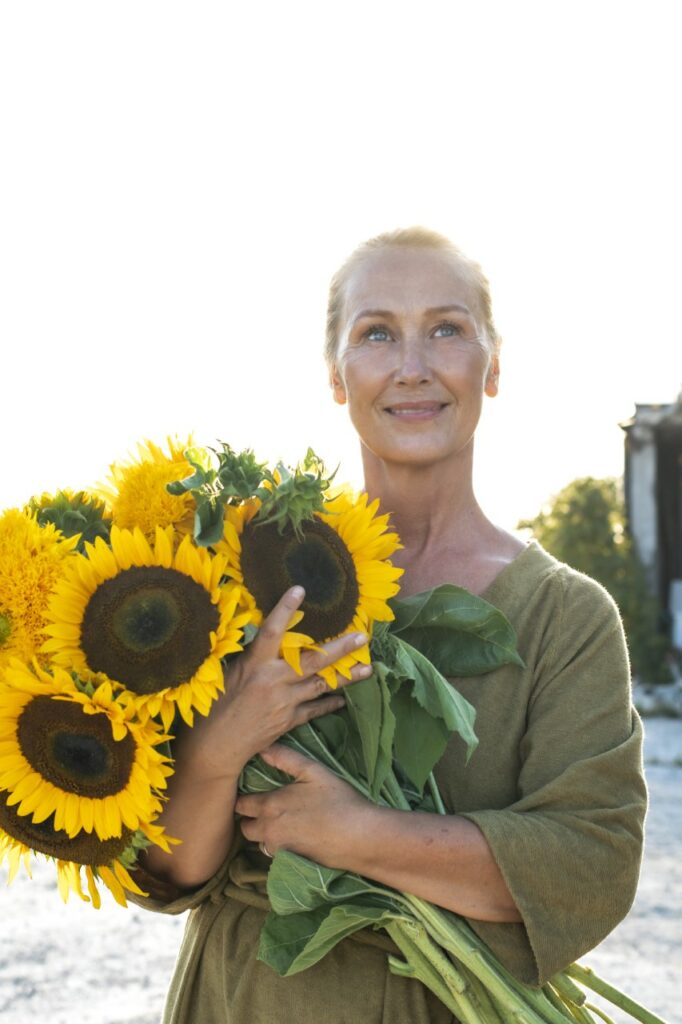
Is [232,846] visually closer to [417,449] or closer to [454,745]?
[454,745]

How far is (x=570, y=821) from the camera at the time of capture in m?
1.98

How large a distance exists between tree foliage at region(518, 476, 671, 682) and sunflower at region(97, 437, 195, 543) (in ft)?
41.4

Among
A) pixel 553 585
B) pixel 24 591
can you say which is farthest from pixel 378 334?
pixel 24 591

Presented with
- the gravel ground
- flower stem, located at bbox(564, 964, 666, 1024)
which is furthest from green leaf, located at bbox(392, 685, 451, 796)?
the gravel ground

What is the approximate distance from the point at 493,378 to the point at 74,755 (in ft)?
3.81

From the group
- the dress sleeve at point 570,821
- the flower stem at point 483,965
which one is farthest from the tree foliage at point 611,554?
the flower stem at point 483,965

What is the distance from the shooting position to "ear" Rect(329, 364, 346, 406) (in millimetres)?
2482

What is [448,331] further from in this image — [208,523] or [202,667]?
[202,667]

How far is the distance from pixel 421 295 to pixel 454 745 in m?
0.80

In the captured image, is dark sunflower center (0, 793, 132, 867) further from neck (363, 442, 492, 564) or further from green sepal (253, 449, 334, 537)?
neck (363, 442, 492, 564)

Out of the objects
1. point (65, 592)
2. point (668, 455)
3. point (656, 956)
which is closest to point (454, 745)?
point (65, 592)

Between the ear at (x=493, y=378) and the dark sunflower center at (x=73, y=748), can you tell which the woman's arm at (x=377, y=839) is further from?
the ear at (x=493, y=378)

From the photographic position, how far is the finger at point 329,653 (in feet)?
6.01

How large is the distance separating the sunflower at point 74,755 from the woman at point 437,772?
0.15 m
